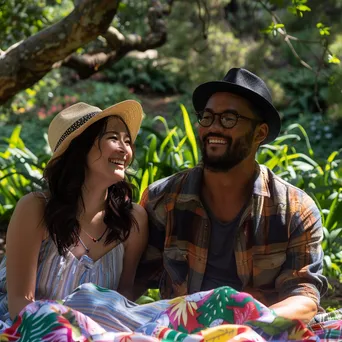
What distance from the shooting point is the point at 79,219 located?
3.48 metres

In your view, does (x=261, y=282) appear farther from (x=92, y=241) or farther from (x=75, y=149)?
(x=75, y=149)

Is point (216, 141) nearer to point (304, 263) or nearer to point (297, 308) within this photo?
point (304, 263)

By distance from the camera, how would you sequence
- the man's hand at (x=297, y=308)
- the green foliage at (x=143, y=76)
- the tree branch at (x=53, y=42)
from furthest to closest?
the green foliage at (x=143, y=76)
the tree branch at (x=53, y=42)
the man's hand at (x=297, y=308)

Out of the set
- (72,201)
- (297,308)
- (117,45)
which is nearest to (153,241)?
(72,201)

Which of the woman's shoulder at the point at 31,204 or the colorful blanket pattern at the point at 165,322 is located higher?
the woman's shoulder at the point at 31,204

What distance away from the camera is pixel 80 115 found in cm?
350

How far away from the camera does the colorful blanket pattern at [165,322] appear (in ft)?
8.45

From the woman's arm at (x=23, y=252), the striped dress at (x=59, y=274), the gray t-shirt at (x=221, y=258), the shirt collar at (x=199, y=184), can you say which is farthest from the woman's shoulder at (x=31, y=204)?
the gray t-shirt at (x=221, y=258)

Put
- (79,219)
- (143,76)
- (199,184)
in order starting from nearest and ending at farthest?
(79,219), (199,184), (143,76)

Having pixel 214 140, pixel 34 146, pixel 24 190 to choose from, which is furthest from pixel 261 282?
pixel 34 146

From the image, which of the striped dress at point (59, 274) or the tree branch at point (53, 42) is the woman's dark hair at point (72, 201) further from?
the tree branch at point (53, 42)

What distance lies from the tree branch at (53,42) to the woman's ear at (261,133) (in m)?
1.63

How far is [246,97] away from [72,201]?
0.84 meters

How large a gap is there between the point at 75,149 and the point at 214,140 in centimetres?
57
